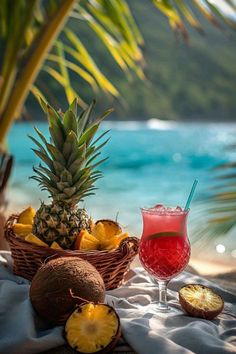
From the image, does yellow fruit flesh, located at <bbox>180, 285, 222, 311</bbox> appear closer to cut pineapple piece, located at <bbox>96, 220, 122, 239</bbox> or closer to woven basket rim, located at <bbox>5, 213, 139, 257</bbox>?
woven basket rim, located at <bbox>5, 213, 139, 257</bbox>

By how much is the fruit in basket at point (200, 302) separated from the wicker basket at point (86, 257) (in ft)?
0.67

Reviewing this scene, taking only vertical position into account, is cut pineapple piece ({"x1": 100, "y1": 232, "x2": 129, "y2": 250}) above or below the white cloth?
above

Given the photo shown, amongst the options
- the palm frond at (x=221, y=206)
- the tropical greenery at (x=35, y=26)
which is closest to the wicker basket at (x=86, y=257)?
the palm frond at (x=221, y=206)

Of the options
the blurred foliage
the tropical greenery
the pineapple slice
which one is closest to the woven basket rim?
the pineapple slice

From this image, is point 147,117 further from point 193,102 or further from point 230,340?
point 230,340

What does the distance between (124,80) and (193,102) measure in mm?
4353

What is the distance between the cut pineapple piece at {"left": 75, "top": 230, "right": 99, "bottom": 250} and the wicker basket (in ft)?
0.18

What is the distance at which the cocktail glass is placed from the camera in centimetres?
157

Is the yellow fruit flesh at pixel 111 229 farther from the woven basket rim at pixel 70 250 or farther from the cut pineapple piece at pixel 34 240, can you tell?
the cut pineapple piece at pixel 34 240

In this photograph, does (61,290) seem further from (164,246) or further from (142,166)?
(142,166)

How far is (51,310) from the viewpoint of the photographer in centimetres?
139

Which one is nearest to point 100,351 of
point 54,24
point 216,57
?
point 54,24

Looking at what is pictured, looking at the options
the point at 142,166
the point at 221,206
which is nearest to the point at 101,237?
the point at 221,206

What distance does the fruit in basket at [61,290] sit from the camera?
1.39m
